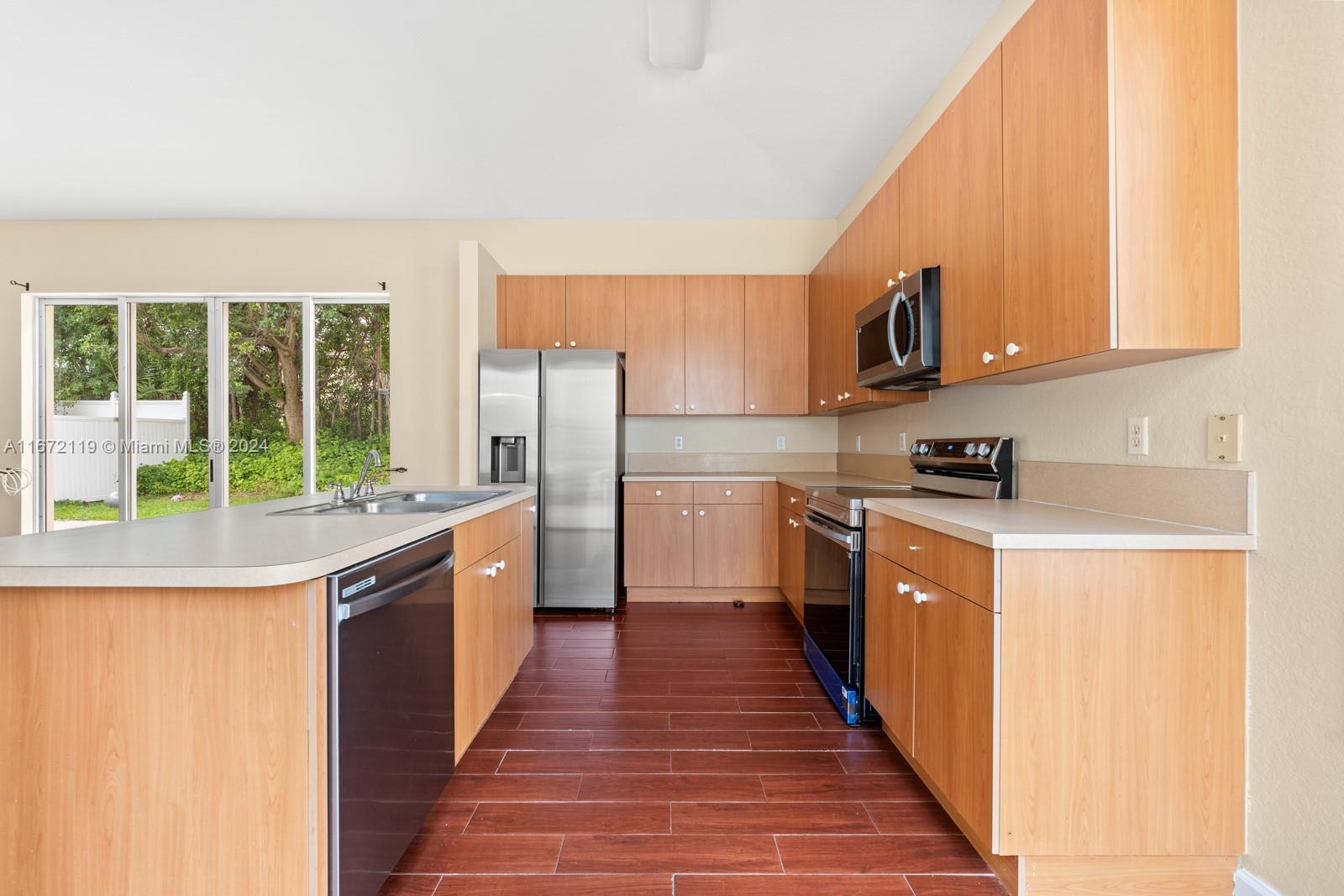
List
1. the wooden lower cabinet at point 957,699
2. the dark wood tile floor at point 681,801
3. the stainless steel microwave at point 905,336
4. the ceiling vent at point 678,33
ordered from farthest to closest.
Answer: the ceiling vent at point 678,33
the stainless steel microwave at point 905,336
the dark wood tile floor at point 681,801
the wooden lower cabinet at point 957,699

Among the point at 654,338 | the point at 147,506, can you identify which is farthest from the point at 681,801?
the point at 147,506

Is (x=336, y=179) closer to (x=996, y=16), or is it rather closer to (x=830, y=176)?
(x=830, y=176)

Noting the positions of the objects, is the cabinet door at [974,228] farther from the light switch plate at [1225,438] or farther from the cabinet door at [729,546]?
the cabinet door at [729,546]

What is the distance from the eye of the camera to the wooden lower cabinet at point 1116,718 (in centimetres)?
147

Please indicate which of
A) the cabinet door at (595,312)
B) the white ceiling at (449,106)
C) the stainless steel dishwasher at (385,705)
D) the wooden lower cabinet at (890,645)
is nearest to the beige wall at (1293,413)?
the wooden lower cabinet at (890,645)

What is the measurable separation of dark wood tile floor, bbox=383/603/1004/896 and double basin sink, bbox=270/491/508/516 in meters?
0.86

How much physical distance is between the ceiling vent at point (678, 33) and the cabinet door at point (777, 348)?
182cm

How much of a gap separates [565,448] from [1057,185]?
3.15 meters

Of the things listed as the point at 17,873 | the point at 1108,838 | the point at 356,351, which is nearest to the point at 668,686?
the point at 1108,838

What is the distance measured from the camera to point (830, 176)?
422 cm

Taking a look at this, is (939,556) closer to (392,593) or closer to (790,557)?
(392,593)

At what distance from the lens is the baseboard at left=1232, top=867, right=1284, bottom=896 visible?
1.43m

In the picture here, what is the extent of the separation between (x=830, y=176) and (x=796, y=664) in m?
2.99

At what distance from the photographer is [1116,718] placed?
147cm
